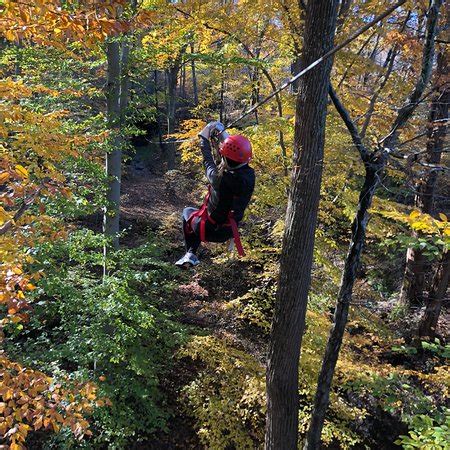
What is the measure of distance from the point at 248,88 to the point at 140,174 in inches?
534

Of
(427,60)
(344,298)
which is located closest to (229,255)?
(344,298)

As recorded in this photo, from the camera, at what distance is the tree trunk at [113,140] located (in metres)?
7.08

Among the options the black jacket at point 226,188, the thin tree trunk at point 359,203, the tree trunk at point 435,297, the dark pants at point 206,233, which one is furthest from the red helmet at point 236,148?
the tree trunk at point 435,297

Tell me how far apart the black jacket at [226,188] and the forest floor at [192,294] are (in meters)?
2.05

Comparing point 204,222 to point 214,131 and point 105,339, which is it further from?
point 105,339

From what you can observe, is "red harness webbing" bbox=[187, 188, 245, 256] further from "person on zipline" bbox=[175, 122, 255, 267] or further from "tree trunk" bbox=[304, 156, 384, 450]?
"tree trunk" bbox=[304, 156, 384, 450]

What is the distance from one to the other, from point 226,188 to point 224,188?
2cm

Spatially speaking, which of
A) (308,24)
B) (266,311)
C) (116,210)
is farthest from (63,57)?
(266,311)

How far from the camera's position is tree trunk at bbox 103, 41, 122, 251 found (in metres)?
7.08

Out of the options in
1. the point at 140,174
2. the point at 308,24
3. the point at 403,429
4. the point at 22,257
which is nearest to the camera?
the point at 308,24

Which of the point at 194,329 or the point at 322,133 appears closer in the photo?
the point at 322,133

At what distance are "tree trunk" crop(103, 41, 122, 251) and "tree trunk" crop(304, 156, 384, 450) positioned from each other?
410 centimetres

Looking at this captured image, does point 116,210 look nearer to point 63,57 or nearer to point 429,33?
point 63,57

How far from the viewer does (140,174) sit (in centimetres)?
2059
